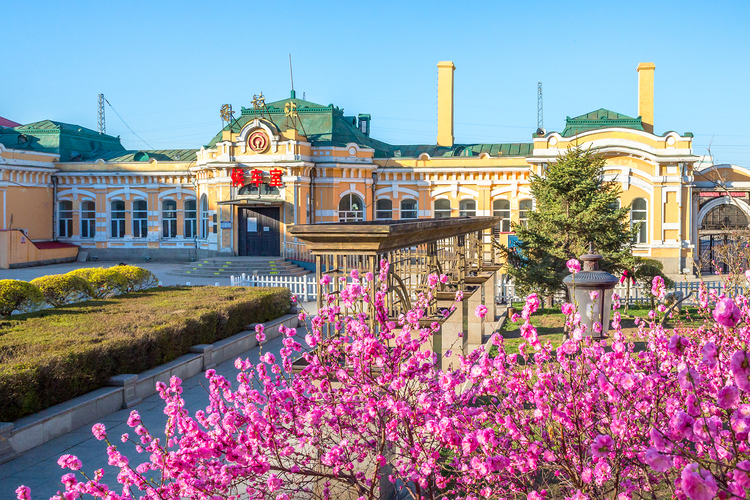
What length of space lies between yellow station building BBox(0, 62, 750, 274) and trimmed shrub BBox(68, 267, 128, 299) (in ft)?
38.4

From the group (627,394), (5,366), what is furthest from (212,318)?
(627,394)

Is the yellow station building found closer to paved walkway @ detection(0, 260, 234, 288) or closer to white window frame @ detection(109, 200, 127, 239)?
white window frame @ detection(109, 200, 127, 239)

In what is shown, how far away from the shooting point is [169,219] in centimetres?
3256

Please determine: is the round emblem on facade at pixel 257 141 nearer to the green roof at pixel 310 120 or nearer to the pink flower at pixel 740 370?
the green roof at pixel 310 120

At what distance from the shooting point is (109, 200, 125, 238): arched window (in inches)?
1291

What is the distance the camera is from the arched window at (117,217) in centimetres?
3278

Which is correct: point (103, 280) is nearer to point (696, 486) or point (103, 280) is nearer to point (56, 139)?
point (696, 486)

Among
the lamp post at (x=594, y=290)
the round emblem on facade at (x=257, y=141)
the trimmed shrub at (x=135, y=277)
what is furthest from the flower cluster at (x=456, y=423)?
the round emblem on facade at (x=257, y=141)

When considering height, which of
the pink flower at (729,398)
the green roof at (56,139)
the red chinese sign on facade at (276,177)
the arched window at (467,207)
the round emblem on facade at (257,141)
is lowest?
the pink flower at (729,398)

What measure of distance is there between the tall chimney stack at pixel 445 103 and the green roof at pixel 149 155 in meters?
12.6

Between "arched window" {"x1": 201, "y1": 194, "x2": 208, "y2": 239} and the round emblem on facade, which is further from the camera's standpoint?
"arched window" {"x1": 201, "y1": 194, "x2": 208, "y2": 239}

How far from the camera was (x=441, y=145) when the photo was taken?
1308 inches

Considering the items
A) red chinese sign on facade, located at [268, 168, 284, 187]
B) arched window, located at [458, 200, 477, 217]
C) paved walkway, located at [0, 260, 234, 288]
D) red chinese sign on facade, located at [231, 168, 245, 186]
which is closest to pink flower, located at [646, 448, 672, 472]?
paved walkway, located at [0, 260, 234, 288]

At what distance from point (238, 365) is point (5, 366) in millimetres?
4369
